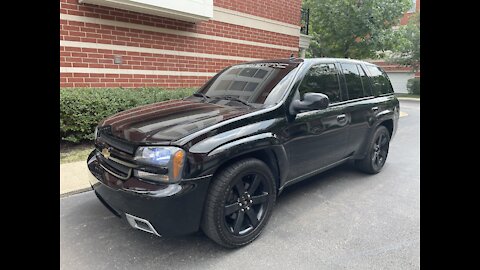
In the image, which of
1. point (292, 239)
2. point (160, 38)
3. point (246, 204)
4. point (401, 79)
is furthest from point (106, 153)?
point (401, 79)

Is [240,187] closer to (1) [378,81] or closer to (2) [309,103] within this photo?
(2) [309,103]

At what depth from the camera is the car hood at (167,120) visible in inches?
94.7

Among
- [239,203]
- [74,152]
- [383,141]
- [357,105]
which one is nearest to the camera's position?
[239,203]

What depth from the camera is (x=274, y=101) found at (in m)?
3.04

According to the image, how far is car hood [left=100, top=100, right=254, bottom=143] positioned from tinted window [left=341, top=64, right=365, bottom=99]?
1.78 metres

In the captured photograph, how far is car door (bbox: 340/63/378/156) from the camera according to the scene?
156 inches

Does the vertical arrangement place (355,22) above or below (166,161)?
above

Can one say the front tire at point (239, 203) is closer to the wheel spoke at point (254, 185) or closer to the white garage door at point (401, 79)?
the wheel spoke at point (254, 185)

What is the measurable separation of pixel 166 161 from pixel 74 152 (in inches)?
156

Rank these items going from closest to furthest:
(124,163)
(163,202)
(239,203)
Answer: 1. (163,202)
2. (124,163)
3. (239,203)

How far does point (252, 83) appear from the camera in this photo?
3.42 meters

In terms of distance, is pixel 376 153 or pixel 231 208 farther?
pixel 376 153
